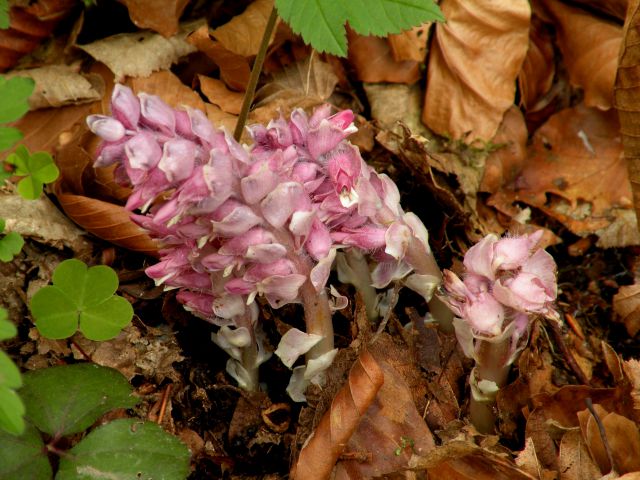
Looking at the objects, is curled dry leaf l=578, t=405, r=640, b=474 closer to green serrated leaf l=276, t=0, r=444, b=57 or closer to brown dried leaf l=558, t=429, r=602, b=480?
brown dried leaf l=558, t=429, r=602, b=480

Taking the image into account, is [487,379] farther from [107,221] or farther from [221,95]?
A: [221,95]

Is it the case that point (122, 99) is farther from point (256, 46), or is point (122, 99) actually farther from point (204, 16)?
point (204, 16)

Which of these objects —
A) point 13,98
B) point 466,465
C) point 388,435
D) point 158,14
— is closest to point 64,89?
point 158,14

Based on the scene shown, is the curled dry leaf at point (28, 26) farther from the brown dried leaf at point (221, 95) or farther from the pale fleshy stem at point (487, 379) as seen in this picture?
the pale fleshy stem at point (487, 379)

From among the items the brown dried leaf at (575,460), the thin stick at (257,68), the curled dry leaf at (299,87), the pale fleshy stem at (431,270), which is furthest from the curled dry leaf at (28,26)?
the brown dried leaf at (575,460)

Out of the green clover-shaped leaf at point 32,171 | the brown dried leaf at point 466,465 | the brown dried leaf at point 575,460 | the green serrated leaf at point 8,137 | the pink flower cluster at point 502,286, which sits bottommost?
the brown dried leaf at point 575,460
